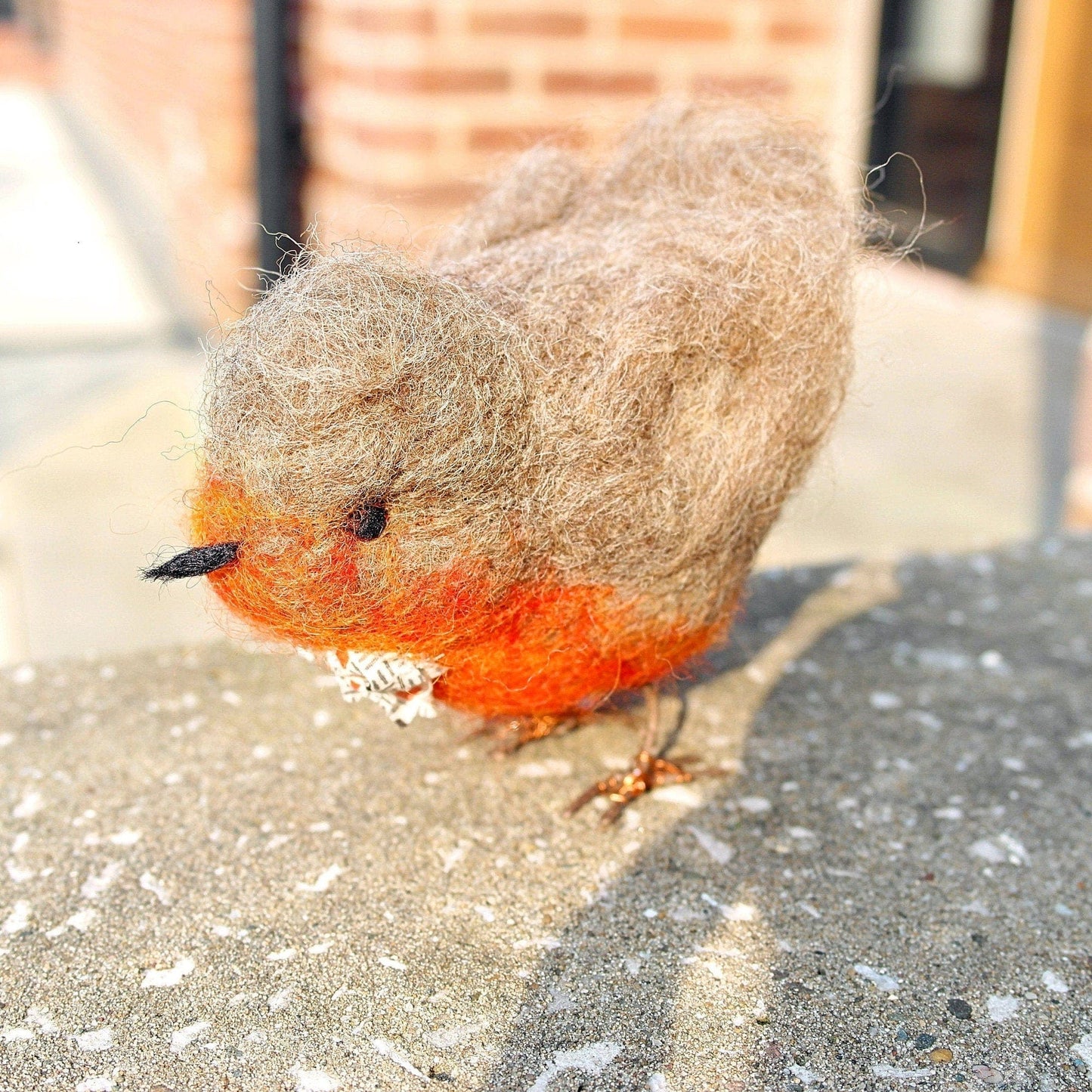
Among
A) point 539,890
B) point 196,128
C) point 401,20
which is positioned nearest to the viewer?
point 539,890

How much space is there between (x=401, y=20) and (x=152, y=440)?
1211 millimetres

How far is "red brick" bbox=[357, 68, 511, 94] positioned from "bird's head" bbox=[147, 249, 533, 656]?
1.35 m

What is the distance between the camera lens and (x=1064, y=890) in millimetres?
1156

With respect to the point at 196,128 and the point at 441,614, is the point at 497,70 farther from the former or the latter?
the point at 441,614

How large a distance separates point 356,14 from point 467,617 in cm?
168

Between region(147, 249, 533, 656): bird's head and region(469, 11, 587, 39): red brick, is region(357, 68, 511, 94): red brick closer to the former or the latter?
region(469, 11, 587, 39): red brick

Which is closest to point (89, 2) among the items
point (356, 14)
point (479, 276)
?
point (356, 14)

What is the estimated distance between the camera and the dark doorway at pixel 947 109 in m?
4.39

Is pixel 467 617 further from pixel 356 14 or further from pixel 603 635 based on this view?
pixel 356 14

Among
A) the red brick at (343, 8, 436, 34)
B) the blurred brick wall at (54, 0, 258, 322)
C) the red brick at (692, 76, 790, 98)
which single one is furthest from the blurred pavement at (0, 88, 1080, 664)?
the red brick at (343, 8, 436, 34)

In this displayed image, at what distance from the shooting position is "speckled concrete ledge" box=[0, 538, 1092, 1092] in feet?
3.10

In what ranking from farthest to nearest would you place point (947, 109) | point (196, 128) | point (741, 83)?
point (947, 109) < point (196, 128) < point (741, 83)

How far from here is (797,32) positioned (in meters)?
2.46

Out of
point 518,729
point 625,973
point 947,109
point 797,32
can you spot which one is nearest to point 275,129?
point 797,32
